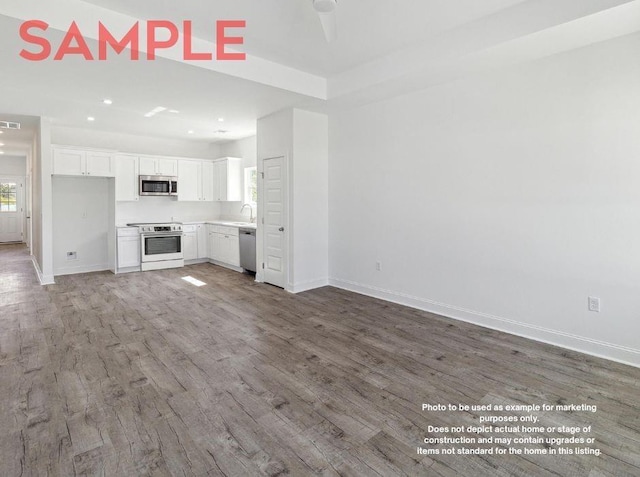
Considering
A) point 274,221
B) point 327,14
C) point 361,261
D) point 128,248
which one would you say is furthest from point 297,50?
point 128,248

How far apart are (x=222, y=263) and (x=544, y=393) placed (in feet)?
20.3

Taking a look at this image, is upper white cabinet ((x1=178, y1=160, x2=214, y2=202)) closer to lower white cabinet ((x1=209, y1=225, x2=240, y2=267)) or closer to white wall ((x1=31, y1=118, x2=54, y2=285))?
lower white cabinet ((x1=209, y1=225, x2=240, y2=267))

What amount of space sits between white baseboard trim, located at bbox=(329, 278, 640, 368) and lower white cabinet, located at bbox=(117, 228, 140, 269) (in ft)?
15.0

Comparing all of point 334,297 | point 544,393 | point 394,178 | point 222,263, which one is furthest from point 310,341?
point 222,263

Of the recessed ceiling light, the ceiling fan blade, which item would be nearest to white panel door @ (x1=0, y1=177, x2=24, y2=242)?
the recessed ceiling light

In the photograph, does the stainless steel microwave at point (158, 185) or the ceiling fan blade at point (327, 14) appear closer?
the ceiling fan blade at point (327, 14)

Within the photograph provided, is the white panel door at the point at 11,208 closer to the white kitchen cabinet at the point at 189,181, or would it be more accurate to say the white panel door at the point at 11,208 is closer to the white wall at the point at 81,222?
the white wall at the point at 81,222

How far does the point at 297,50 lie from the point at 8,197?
12.0 meters

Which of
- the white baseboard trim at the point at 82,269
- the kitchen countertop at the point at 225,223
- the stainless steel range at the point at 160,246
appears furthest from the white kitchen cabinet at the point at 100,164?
the white baseboard trim at the point at 82,269

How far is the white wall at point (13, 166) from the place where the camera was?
Answer: 35.4 ft

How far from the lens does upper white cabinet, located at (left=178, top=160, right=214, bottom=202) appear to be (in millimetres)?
7719

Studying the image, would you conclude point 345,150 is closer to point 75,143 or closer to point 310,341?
point 310,341

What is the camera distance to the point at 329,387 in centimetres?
265

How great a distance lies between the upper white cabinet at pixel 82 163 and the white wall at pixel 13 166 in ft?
22.2
